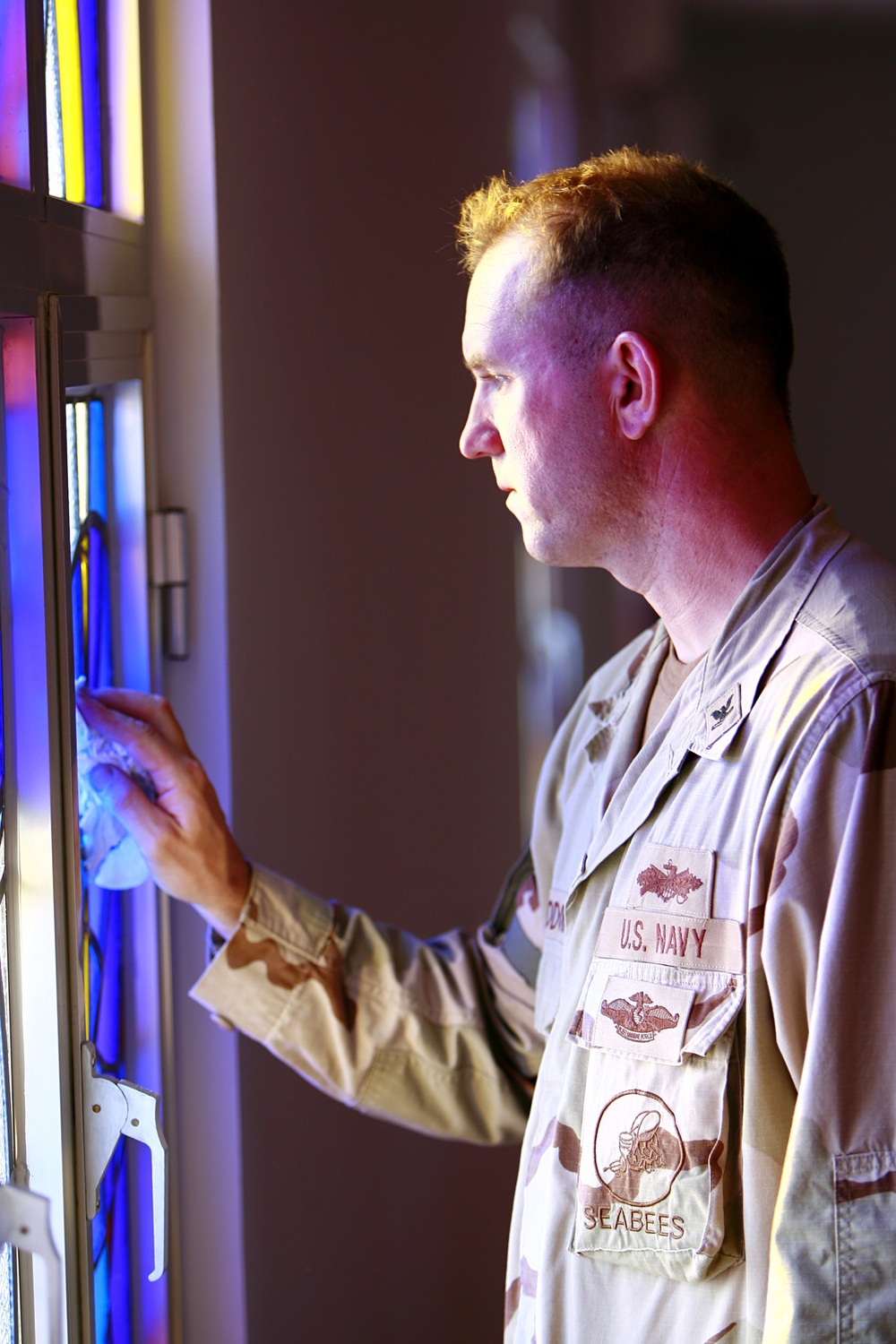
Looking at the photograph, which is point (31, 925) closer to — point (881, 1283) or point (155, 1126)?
point (155, 1126)

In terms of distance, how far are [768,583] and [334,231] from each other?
80 centimetres

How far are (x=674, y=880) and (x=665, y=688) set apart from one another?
309 mm

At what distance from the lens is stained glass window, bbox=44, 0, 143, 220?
1249 millimetres

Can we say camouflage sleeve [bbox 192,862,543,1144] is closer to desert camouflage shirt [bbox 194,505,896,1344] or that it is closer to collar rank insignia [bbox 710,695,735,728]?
desert camouflage shirt [bbox 194,505,896,1344]

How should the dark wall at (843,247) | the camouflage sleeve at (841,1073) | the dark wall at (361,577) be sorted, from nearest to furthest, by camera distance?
the camouflage sleeve at (841,1073)
the dark wall at (361,577)
the dark wall at (843,247)

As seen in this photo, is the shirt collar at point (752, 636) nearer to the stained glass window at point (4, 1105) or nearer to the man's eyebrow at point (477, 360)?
the man's eyebrow at point (477, 360)

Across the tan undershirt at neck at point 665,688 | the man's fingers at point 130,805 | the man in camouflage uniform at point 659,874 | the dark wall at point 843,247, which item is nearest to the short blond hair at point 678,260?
the man in camouflage uniform at point 659,874

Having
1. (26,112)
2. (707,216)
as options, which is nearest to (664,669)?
(707,216)

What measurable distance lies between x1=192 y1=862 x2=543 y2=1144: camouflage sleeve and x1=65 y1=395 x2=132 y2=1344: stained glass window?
108mm

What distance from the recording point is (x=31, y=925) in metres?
1.11

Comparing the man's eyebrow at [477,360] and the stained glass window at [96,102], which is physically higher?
the stained glass window at [96,102]

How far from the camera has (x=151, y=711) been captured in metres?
1.38

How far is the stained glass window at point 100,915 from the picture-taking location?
1320 millimetres

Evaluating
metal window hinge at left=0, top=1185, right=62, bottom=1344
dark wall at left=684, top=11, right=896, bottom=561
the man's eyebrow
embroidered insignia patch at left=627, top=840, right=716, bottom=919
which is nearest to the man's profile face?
the man's eyebrow
